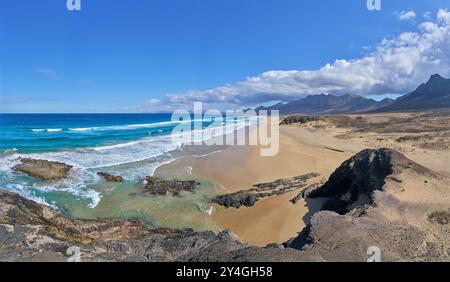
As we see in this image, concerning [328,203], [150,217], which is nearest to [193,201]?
[150,217]

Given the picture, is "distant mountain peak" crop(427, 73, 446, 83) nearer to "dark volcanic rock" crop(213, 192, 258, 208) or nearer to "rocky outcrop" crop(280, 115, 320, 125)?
"rocky outcrop" crop(280, 115, 320, 125)

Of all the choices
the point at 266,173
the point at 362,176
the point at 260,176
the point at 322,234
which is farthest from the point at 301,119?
the point at 322,234

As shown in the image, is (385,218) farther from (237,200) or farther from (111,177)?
(111,177)

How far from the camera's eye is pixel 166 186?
17.9 m

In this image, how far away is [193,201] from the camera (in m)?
15.6

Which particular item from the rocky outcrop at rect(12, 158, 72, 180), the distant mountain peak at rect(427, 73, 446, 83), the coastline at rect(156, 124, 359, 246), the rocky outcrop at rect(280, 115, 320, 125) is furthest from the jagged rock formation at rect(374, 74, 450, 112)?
the rocky outcrop at rect(12, 158, 72, 180)

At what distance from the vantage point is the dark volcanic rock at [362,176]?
10.5 meters

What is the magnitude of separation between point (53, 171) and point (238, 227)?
45.7 ft

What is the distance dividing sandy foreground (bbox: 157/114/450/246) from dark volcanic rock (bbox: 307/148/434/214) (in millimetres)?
1046

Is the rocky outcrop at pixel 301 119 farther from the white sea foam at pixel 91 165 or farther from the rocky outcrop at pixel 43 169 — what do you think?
the rocky outcrop at pixel 43 169

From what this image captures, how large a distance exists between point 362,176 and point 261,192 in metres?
6.02

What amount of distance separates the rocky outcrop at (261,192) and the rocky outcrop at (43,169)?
10.8m

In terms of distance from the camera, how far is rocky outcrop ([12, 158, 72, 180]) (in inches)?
758
